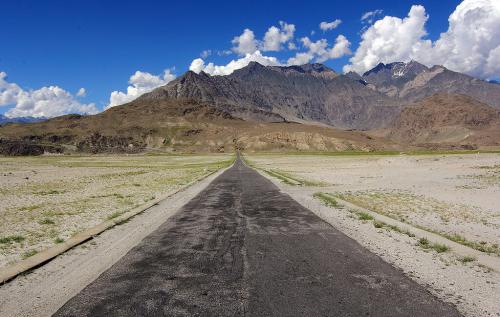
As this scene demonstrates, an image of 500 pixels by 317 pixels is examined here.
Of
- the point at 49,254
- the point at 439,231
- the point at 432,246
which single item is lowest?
the point at 439,231

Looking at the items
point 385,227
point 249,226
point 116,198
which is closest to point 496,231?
point 385,227

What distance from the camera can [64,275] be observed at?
8570 mm

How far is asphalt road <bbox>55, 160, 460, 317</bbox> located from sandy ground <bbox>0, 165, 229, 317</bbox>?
29 centimetres

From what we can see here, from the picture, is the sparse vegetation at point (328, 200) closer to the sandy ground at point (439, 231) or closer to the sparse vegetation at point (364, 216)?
the sandy ground at point (439, 231)

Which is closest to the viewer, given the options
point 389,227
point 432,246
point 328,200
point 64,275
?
point 64,275

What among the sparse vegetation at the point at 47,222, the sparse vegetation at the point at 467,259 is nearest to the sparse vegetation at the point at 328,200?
the sparse vegetation at the point at 467,259

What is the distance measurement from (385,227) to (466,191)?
15.1 metres

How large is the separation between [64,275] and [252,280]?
12.7 feet

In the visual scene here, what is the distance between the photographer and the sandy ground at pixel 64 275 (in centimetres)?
694

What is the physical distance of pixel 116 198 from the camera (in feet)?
78.4

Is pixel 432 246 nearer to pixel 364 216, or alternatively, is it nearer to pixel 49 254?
pixel 364 216

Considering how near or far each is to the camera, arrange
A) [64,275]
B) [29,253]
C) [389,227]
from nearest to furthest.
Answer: [64,275] < [29,253] < [389,227]

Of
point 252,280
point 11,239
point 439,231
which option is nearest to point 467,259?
point 439,231

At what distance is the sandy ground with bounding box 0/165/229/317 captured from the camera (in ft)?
22.8
